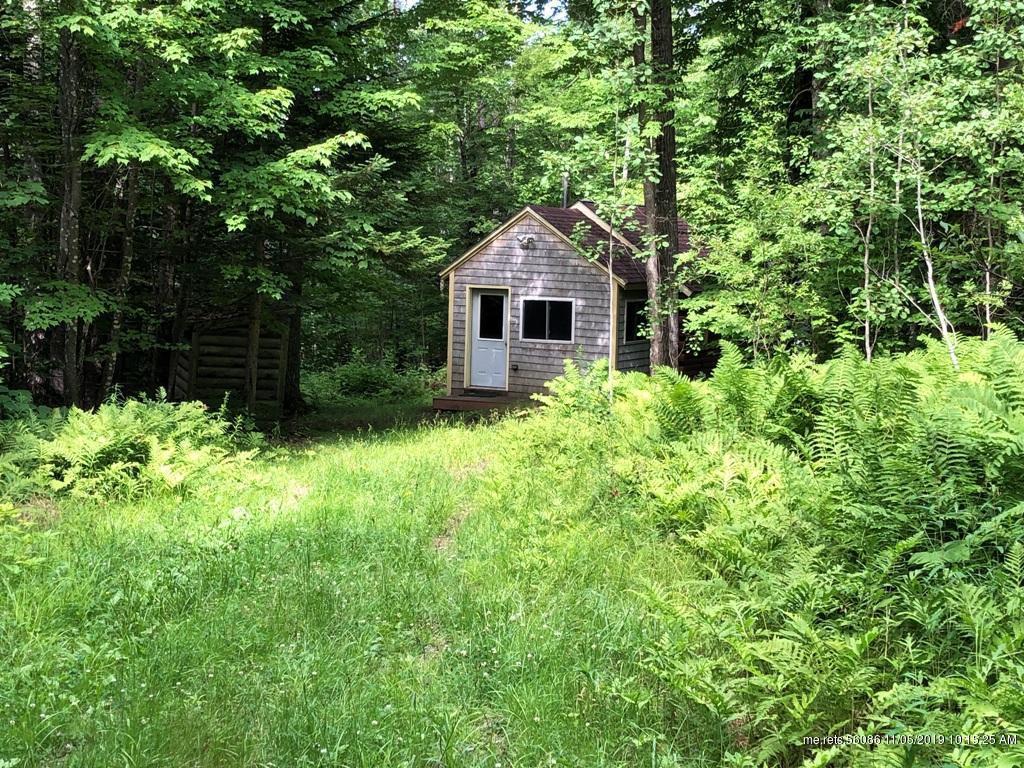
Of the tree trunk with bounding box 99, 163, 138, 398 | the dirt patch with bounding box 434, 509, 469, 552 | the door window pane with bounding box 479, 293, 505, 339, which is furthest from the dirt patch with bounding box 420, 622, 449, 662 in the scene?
the door window pane with bounding box 479, 293, 505, 339

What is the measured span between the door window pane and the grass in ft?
32.1

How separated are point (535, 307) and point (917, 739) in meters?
13.6

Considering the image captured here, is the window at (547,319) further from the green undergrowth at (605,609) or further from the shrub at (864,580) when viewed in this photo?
the shrub at (864,580)

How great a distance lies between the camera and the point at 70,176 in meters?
9.24

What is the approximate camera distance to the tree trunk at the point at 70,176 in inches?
354

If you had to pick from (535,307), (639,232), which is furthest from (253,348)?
(639,232)

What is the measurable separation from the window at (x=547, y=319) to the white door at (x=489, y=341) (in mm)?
477

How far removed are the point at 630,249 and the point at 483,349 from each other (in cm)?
373

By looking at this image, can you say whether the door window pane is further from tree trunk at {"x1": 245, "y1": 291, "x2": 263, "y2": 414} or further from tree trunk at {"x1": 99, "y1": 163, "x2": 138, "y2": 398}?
tree trunk at {"x1": 99, "y1": 163, "x2": 138, "y2": 398}

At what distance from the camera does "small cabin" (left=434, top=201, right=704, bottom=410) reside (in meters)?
15.2

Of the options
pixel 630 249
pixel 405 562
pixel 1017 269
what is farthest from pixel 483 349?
pixel 405 562

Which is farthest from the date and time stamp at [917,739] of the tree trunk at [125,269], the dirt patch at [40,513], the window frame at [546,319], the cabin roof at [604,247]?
the window frame at [546,319]

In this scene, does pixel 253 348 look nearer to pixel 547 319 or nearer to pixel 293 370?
pixel 293 370

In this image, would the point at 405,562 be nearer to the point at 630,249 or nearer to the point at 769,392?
the point at 769,392
